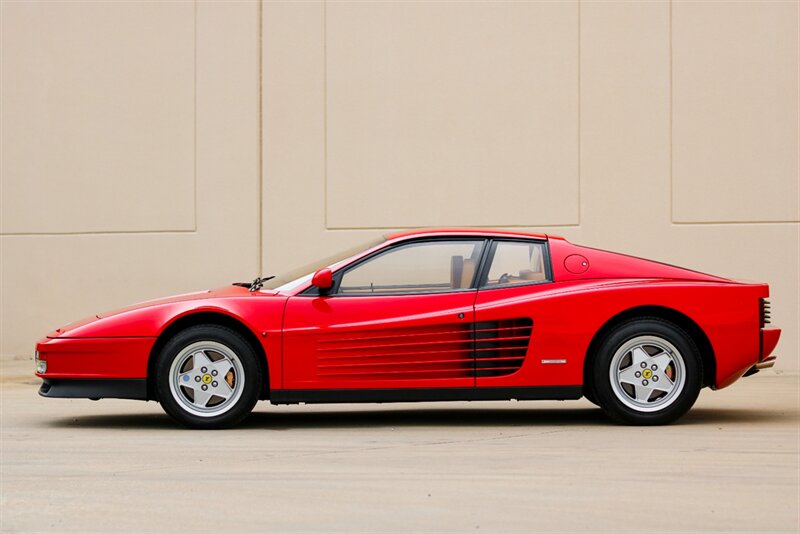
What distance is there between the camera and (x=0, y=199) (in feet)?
46.1

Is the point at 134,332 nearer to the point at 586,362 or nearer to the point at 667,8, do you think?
the point at 586,362

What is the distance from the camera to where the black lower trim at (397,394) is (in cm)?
738

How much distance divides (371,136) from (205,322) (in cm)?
621

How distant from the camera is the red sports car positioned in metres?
7.37

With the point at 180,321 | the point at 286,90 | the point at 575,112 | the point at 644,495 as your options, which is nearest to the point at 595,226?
the point at 575,112

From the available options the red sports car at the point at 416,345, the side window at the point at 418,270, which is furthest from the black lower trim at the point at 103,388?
the side window at the point at 418,270

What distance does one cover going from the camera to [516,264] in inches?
306

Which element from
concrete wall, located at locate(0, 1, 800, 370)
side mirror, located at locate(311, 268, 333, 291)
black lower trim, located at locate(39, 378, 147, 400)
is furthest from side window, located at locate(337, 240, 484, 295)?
concrete wall, located at locate(0, 1, 800, 370)

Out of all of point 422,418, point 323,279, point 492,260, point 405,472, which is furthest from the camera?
point 422,418

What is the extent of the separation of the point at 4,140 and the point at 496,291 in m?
8.71

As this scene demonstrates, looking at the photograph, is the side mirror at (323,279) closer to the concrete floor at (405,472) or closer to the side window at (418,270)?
the side window at (418,270)

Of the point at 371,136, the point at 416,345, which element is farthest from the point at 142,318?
the point at 371,136

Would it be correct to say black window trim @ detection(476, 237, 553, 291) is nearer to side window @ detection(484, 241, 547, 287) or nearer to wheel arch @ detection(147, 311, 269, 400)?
side window @ detection(484, 241, 547, 287)

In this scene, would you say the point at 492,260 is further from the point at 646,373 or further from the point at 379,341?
the point at 646,373
